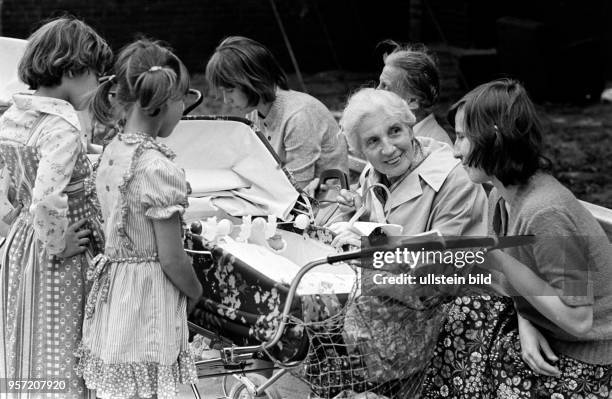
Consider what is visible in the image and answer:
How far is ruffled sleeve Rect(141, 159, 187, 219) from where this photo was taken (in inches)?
123

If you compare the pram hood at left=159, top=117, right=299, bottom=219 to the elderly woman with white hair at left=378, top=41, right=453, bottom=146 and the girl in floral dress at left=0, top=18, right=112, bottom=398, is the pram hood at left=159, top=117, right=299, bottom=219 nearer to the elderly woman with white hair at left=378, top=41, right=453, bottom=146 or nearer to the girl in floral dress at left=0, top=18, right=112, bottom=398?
the elderly woman with white hair at left=378, top=41, right=453, bottom=146

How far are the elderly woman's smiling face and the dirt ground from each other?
291 cm

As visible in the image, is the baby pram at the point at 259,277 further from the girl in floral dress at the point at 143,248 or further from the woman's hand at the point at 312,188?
the woman's hand at the point at 312,188

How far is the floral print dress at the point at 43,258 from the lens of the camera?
11.4 ft

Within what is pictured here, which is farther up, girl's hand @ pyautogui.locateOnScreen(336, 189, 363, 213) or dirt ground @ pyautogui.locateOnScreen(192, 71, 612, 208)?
girl's hand @ pyautogui.locateOnScreen(336, 189, 363, 213)

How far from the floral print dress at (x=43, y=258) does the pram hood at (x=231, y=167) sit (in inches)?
31.3

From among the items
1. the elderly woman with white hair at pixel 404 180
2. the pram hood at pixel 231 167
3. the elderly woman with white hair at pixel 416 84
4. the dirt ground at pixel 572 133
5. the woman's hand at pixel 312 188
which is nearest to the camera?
the elderly woman with white hair at pixel 404 180

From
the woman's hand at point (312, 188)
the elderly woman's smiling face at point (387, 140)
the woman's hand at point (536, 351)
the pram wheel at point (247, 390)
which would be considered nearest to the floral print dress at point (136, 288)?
the pram wheel at point (247, 390)

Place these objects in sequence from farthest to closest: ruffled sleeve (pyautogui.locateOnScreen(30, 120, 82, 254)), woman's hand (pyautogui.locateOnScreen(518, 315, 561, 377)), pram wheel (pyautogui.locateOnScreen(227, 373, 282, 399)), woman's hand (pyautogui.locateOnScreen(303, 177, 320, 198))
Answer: woman's hand (pyautogui.locateOnScreen(303, 177, 320, 198))
pram wheel (pyautogui.locateOnScreen(227, 373, 282, 399))
ruffled sleeve (pyautogui.locateOnScreen(30, 120, 82, 254))
woman's hand (pyautogui.locateOnScreen(518, 315, 561, 377))

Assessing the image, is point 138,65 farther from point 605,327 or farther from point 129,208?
point 605,327

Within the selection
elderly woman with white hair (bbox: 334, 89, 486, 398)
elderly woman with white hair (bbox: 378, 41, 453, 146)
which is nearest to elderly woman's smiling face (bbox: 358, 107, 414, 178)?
elderly woman with white hair (bbox: 334, 89, 486, 398)

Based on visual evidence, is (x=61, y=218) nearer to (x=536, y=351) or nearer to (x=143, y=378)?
(x=143, y=378)

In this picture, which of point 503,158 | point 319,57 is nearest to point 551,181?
point 503,158

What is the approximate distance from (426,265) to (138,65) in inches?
44.3
